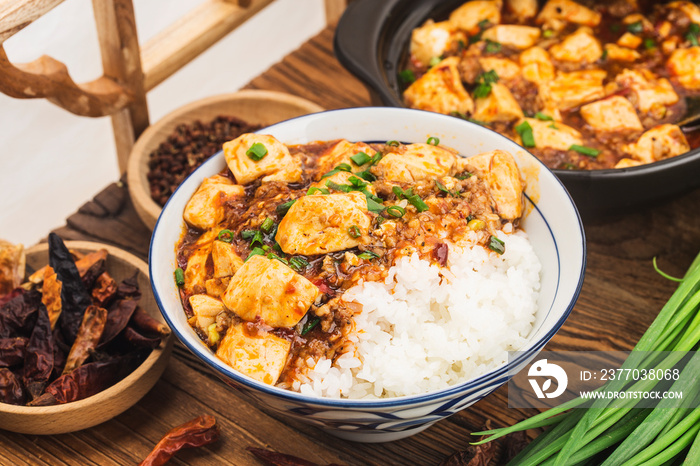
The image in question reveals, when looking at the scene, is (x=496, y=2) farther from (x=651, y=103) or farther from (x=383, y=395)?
(x=383, y=395)

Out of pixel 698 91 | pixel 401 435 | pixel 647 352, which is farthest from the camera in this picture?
pixel 698 91

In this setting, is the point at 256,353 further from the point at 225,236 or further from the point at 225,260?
the point at 225,236

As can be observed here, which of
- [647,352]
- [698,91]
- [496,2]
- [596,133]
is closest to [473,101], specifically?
[596,133]


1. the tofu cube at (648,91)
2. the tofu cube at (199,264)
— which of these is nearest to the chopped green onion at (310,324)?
the tofu cube at (199,264)

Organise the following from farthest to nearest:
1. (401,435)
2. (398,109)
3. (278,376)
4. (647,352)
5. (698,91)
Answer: (698,91), (398,109), (401,435), (647,352), (278,376)

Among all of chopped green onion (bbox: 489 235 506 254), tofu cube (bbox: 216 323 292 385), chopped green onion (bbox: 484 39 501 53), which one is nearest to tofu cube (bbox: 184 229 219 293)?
tofu cube (bbox: 216 323 292 385)

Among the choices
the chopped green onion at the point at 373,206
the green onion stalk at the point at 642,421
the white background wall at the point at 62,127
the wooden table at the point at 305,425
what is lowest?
the white background wall at the point at 62,127

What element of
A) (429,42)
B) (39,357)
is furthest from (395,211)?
(429,42)

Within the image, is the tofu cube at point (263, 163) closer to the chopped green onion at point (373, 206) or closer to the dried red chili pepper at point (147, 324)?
the chopped green onion at point (373, 206)
